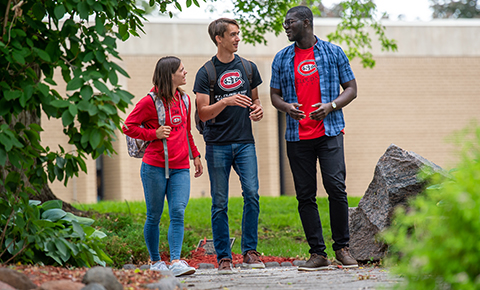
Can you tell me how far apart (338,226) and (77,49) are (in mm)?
2776

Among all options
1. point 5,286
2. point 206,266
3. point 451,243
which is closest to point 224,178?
point 206,266

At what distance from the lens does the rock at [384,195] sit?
16.5ft

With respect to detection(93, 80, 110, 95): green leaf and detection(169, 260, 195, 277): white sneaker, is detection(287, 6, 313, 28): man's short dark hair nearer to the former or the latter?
detection(93, 80, 110, 95): green leaf

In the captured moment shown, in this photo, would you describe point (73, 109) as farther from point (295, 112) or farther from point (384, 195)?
point (384, 195)

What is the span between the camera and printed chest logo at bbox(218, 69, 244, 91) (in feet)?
16.6

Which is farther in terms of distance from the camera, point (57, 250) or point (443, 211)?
point (57, 250)

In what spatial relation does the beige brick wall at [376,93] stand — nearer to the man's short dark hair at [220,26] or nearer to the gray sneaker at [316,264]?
the man's short dark hair at [220,26]

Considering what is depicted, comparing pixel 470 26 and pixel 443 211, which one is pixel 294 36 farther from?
pixel 470 26

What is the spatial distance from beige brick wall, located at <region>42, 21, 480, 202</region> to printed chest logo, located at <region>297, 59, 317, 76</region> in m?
12.7

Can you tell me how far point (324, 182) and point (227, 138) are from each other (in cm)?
101

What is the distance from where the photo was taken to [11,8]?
3.51 meters

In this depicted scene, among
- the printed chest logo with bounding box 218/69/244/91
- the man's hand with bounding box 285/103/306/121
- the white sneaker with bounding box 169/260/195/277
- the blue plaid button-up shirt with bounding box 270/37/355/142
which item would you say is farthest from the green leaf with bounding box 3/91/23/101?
the blue plaid button-up shirt with bounding box 270/37/355/142

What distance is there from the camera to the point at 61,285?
3029mm

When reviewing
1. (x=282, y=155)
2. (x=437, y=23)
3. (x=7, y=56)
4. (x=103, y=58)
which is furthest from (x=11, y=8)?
(x=437, y=23)
